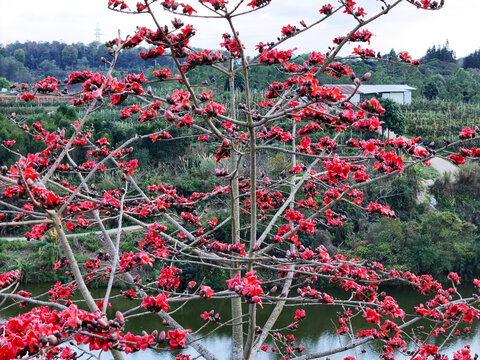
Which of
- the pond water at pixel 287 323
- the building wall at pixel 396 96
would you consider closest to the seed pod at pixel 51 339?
the pond water at pixel 287 323

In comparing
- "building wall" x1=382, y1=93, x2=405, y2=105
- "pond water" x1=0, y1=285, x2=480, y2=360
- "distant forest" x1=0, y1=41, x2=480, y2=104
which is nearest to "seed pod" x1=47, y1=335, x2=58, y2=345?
"pond water" x1=0, y1=285, x2=480, y2=360

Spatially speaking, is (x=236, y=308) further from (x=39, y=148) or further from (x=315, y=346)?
(x=39, y=148)

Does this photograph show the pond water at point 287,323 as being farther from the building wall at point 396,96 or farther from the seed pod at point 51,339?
the building wall at point 396,96

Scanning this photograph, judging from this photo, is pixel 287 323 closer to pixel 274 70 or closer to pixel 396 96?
pixel 274 70

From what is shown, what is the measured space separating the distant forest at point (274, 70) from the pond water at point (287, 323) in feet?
39.1

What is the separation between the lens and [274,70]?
20.4 m

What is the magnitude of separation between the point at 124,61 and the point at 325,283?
113ft

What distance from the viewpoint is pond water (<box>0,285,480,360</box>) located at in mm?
5727

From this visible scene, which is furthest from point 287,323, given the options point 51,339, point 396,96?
point 396,96

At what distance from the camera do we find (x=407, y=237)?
27.5 feet

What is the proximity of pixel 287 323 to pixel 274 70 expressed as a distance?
50.3 ft

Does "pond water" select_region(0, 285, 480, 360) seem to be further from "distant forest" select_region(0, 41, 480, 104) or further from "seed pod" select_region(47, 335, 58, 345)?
"distant forest" select_region(0, 41, 480, 104)

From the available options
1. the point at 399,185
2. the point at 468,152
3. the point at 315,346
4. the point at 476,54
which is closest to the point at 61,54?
the point at 476,54

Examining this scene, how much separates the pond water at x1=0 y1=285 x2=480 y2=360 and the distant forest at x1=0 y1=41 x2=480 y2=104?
1193 cm
